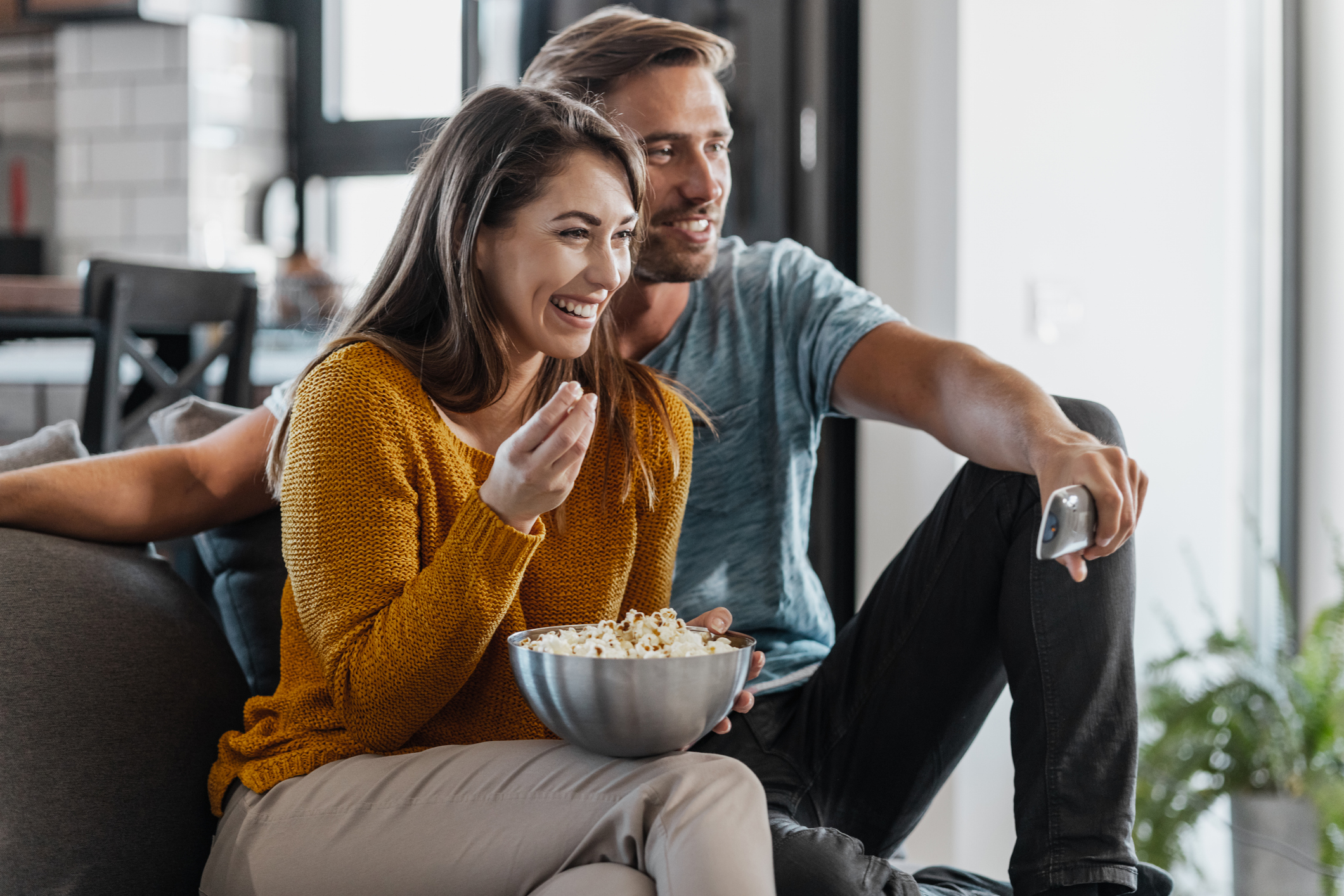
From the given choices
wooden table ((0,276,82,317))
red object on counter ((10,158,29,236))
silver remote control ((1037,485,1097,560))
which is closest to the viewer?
silver remote control ((1037,485,1097,560))

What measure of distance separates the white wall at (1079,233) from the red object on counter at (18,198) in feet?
10.4

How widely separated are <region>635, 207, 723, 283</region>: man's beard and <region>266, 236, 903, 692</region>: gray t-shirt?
0.35 ft

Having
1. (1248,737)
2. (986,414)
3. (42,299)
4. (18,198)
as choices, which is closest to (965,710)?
(986,414)

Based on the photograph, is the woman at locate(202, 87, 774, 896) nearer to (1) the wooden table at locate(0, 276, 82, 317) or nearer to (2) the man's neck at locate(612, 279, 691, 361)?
(2) the man's neck at locate(612, 279, 691, 361)

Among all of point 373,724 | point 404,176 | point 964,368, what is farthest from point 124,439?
point 404,176

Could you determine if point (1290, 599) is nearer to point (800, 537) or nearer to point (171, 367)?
point (800, 537)

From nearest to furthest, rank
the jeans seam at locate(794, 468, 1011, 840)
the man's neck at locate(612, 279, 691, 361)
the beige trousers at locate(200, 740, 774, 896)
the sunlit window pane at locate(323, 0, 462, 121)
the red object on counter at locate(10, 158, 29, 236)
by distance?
the beige trousers at locate(200, 740, 774, 896) < the jeans seam at locate(794, 468, 1011, 840) < the man's neck at locate(612, 279, 691, 361) < the sunlit window pane at locate(323, 0, 462, 121) < the red object on counter at locate(10, 158, 29, 236)

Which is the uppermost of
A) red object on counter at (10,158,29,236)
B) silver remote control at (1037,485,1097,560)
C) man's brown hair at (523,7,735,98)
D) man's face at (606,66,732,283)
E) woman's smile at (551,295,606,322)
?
red object on counter at (10,158,29,236)

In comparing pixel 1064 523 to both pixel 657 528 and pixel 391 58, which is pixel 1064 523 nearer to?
pixel 657 528

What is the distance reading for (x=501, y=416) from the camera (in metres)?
1.26

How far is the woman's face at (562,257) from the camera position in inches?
46.4

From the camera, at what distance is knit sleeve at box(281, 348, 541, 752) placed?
1004 millimetres

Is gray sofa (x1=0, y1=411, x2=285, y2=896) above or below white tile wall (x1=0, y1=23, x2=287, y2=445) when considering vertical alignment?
below

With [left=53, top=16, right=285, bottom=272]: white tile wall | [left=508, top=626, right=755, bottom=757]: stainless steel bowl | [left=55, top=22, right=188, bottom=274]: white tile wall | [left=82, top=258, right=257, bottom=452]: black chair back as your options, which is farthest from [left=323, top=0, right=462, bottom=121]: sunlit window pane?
[left=508, top=626, right=755, bottom=757]: stainless steel bowl
